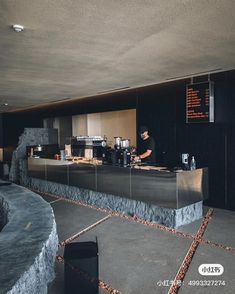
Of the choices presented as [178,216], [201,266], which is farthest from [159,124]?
[201,266]

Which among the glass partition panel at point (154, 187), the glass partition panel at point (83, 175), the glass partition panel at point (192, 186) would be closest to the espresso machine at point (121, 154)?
the glass partition panel at point (154, 187)

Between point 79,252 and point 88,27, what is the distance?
198cm

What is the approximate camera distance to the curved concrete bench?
66.1 inches

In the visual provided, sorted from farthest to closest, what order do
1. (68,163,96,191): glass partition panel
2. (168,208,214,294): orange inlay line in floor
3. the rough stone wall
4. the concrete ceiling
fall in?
(68,163,96,191): glass partition panel → the rough stone wall → (168,208,214,294): orange inlay line in floor → the concrete ceiling

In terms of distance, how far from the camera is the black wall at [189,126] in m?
5.29

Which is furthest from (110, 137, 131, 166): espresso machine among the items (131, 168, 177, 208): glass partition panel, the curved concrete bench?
the curved concrete bench

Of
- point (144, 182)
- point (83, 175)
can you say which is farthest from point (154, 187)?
point (83, 175)

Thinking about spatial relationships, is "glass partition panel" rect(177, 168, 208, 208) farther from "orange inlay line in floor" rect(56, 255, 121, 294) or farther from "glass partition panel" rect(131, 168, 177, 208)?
"orange inlay line in floor" rect(56, 255, 121, 294)

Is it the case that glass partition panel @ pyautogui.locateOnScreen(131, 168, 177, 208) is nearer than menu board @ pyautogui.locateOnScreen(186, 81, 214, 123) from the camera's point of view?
Yes

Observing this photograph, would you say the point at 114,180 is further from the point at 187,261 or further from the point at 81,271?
the point at 81,271

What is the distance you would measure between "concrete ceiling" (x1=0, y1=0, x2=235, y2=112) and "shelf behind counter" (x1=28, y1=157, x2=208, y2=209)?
5.68 ft

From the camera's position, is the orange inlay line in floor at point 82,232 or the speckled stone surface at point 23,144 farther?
the speckled stone surface at point 23,144

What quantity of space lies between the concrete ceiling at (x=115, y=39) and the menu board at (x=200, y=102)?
21.6 inches

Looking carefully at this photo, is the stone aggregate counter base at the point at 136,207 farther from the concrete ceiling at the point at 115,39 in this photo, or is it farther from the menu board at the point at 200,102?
the concrete ceiling at the point at 115,39
